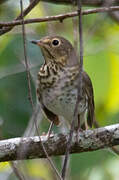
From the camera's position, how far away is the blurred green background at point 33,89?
4.41 m

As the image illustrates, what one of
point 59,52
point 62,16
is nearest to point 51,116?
point 59,52

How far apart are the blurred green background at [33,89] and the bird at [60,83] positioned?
133 millimetres

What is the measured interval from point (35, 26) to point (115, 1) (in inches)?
42.9

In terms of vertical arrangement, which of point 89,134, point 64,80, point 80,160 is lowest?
point 80,160

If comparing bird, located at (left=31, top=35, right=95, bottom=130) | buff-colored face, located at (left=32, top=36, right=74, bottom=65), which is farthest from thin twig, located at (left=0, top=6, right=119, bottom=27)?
buff-colored face, located at (left=32, top=36, right=74, bottom=65)

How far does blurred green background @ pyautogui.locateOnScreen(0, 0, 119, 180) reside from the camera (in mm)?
4406

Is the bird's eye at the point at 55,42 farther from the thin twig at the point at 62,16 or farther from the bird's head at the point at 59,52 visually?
the thin twig at the point at 62,16

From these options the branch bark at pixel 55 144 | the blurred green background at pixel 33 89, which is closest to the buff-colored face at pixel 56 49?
the blurred green background at pixel 33 89

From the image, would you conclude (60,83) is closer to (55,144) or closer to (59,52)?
(59,52)

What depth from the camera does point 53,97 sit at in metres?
4.48

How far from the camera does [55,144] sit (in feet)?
13.8

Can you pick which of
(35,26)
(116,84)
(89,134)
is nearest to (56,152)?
(89,134)

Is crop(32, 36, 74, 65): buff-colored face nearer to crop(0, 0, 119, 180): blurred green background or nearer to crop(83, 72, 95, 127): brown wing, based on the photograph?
crop(0, 0, 119, 180): blurred green background

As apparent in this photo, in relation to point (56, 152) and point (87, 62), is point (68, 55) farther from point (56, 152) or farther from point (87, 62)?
point (56, 152)
